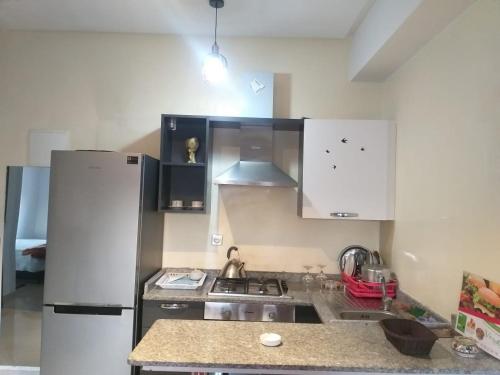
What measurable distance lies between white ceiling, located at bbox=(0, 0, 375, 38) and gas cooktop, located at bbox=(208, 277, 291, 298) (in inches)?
81.3

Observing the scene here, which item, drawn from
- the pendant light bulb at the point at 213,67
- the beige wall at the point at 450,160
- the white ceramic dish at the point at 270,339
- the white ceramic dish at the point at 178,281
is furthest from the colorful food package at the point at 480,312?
the pendant light bulb at the point at 213,67

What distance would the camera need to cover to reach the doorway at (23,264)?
247 centimetres

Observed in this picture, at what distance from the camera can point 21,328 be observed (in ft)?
8.48

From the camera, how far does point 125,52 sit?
2775 millimetres

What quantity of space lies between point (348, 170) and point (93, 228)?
6.16 ft

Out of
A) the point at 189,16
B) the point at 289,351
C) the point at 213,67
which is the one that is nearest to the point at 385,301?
the point at 289,351

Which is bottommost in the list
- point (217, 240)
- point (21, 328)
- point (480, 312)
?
point (21, 328)

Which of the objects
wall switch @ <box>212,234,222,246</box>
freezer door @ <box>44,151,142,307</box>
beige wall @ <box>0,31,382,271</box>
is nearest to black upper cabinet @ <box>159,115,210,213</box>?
beige wall @ <box>0,31,382,271</box>

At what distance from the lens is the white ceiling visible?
231 cm

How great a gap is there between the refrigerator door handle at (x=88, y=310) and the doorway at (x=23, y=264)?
0.47 metres

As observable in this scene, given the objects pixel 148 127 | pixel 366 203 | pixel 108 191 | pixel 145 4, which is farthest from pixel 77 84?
pixel 366 203

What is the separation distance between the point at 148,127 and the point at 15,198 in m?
1.22

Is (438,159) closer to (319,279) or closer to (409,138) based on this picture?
(409,138)

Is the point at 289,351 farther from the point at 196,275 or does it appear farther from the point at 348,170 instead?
the point at 348,170
